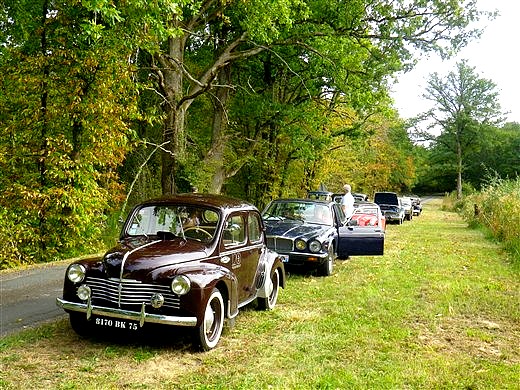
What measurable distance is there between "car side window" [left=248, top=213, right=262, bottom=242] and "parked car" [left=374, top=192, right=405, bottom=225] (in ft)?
77.4

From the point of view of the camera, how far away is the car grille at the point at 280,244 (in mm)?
10977

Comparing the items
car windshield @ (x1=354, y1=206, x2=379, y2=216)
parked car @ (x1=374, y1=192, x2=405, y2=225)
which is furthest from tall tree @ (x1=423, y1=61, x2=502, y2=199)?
car windshield @ (x1=354, y1=206, x2=379, y2=216)

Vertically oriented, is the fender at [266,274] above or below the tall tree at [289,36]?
below

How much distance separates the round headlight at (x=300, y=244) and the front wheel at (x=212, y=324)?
4757mm

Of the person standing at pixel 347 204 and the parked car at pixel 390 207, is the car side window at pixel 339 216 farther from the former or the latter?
the parked car at pixel 390 207

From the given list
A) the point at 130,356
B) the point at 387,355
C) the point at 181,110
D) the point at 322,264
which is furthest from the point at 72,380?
the point at 181,110

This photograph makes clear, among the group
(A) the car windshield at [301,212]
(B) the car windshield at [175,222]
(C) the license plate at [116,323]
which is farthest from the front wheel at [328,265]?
(C) the license plate at [116,323]

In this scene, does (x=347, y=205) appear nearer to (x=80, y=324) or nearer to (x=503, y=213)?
(x=503, y=213)

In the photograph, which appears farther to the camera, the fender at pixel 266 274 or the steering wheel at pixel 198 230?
the fender at pixel 266 274

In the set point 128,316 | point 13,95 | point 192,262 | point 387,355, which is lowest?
point 387,355

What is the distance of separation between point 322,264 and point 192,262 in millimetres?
5571

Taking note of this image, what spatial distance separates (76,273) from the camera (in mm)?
6141

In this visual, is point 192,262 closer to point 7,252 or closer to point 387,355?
point 387,355

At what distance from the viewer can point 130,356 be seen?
5742 mm
